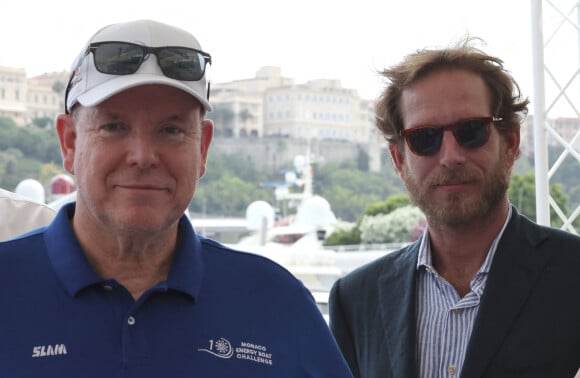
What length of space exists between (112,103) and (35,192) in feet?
50.4

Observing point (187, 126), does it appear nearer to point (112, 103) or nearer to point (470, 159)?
point (112, 103)

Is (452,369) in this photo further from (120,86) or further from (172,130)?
(120,86)

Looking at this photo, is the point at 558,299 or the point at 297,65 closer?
the point at 558,299

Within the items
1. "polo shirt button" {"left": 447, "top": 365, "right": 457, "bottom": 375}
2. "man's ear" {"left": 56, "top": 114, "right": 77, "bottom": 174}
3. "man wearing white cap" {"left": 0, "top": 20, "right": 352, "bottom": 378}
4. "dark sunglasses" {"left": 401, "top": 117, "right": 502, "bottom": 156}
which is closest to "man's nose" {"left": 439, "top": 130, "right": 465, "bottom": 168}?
"dark sunglasses" {"left": 401, "top": 117, "right": 502, "bottom": 156}

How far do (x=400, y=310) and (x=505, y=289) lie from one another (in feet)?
0.77

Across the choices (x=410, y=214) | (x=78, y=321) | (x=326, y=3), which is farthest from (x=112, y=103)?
(x=326, y=3)

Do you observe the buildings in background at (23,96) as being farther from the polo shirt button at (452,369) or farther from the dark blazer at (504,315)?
the polo shirt button at (452,369)

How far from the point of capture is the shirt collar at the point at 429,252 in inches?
64.0

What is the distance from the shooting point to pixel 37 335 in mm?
1085

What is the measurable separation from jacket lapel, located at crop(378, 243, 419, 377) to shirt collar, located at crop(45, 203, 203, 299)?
1.89 feet

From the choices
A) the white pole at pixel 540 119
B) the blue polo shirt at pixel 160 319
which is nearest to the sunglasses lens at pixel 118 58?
the blue polo shirt at pixel 160 319

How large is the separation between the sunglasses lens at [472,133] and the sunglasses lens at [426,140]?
1.5 inches

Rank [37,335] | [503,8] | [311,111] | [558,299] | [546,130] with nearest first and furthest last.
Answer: [37,335]
[558,299]
[546,130]
[503,8]
[311,111]

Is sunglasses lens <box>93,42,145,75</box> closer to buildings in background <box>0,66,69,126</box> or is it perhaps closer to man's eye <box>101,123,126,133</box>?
man's eye <box>101,123,126,133</box>
